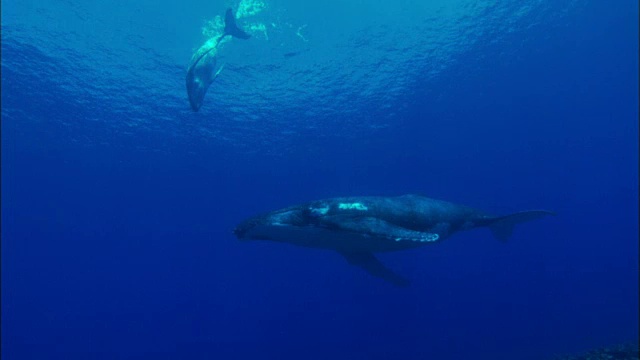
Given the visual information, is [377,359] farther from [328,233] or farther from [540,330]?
[328,233]

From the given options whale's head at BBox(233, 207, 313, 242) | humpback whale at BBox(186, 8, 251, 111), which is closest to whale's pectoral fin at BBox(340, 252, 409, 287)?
whale's head at BBox(233, 207, 313, 242)

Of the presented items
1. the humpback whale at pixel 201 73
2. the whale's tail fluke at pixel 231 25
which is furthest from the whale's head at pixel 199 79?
the whale's tail fluke at pixel 231 25

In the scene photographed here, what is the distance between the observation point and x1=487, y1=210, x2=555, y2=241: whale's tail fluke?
8852 millimetres

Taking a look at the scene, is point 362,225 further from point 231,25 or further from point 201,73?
point 231,25

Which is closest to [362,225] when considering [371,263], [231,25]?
[371,263]

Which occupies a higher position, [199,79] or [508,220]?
[199,79]

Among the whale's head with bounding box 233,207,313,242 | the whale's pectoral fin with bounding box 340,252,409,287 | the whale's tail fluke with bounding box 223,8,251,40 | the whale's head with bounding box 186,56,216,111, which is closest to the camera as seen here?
the whale's head with bounding box 233,207,313,242

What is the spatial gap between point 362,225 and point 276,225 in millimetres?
1262

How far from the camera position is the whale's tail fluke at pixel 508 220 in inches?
348

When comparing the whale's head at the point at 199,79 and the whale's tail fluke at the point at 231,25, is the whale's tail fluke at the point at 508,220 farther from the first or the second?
the whale's tail fluke at the point at 231,25

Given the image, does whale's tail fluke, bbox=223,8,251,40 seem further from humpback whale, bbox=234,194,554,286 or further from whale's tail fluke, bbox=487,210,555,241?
whale's tail fluke, bbox=487,210,555,241

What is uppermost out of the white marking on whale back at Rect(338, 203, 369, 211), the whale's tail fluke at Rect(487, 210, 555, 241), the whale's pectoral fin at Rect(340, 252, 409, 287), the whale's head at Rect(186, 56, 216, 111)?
the whale's head at Rect(186, 56, 216, 111)

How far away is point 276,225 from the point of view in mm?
5488

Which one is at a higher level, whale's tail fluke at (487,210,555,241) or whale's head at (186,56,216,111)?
whale's head at (186,56,216,111)
